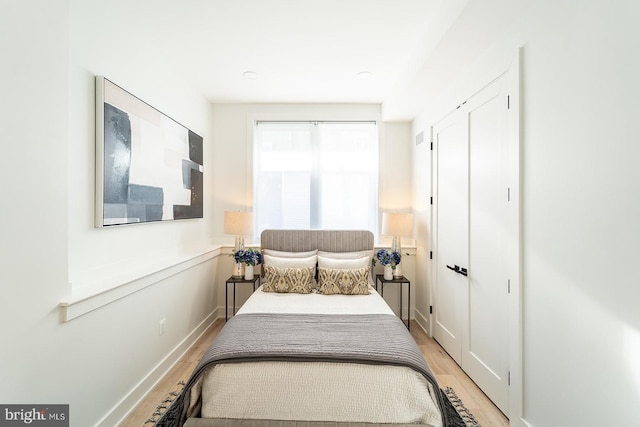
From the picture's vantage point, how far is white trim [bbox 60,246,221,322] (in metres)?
1.52

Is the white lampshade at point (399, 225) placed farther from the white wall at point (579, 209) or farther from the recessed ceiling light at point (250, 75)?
the recessed ceiling light at point (250, 75)

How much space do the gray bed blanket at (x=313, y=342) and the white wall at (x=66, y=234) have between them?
0.62 m

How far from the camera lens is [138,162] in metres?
2.25

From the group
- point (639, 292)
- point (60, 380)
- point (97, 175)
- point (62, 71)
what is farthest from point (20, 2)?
point (639, 292)

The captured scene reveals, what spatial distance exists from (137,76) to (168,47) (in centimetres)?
43

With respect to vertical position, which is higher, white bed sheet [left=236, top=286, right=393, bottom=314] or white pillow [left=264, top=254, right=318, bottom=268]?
white pillow [left=264, top=254, right=318, bottom=268]

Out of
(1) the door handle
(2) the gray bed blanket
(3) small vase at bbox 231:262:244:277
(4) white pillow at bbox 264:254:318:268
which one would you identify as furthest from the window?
(2) the gray bed blanket

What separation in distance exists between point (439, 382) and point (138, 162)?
286cm

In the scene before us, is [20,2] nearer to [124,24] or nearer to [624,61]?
[124,24]

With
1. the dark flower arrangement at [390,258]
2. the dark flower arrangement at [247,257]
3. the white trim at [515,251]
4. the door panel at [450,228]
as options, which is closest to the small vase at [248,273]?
the dark flower arrangement at [247,257]

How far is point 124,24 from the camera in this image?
2.13 m

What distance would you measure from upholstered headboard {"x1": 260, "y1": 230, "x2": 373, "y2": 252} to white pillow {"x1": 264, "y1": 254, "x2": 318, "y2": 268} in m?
0.30

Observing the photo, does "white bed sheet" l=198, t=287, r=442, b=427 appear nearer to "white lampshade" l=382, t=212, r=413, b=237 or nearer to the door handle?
the door handle

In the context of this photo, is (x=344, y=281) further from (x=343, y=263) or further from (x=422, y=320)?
(x=422, y=320)
